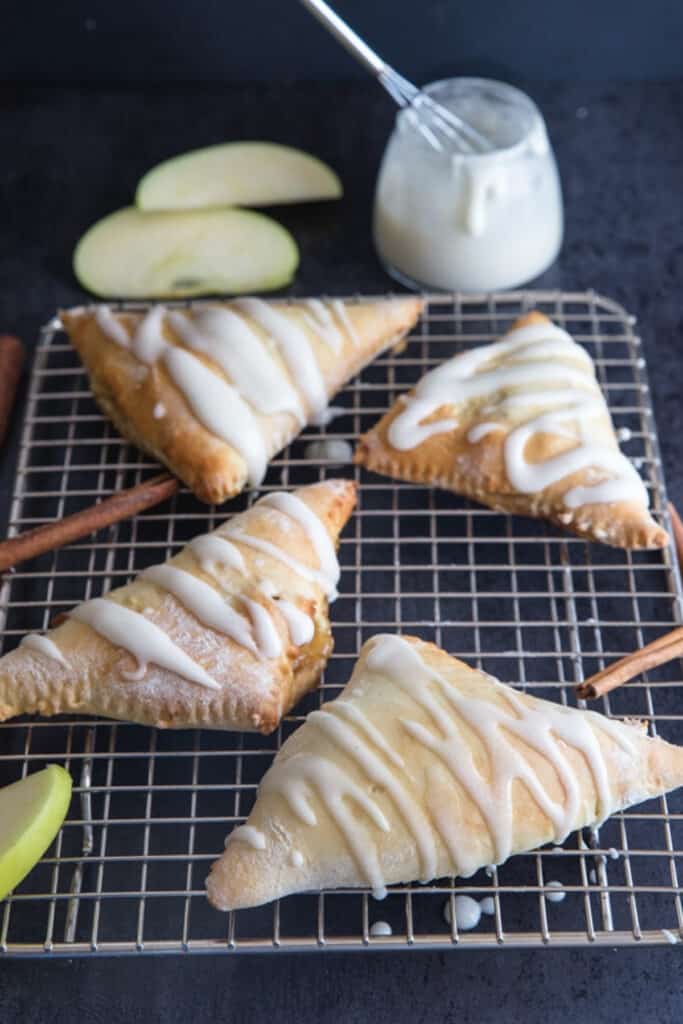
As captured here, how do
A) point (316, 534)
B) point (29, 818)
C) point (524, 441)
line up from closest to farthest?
point (29, 818) < point (316, 534) < point (524, 441)

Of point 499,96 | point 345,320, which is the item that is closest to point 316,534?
point 345,320

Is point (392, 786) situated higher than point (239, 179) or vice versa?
point (239, 179)

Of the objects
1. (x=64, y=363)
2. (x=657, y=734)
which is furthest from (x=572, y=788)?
(x=64, y=363)

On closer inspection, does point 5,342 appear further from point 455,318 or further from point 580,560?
point 580,560

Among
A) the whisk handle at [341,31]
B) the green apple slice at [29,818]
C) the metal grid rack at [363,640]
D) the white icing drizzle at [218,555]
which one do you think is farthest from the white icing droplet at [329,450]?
the green apple slice at [29,818]

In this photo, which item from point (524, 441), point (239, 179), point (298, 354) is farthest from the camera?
point (239, 179)

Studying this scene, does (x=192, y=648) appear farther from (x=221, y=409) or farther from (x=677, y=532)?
(x=677, y=532)
